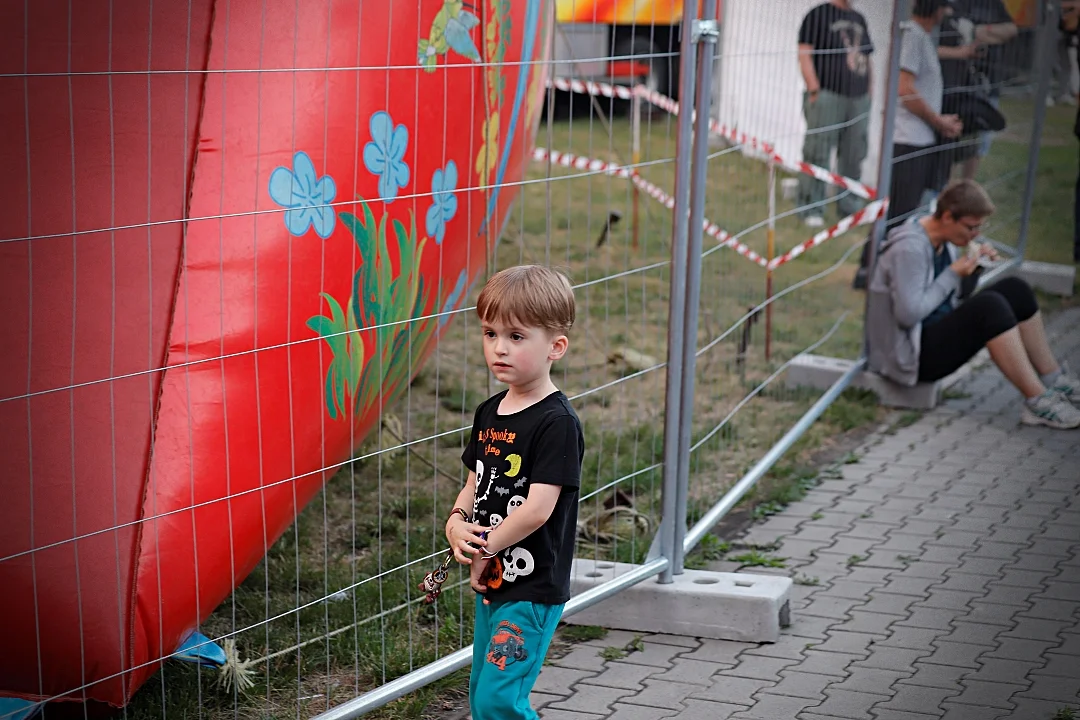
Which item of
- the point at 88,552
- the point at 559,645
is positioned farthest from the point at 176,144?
the point at 559,645

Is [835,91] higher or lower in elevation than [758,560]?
higher

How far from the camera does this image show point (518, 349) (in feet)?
8.89

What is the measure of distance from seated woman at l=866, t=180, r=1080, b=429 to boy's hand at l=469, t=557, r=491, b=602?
14.8ft

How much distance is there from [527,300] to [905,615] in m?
2.40

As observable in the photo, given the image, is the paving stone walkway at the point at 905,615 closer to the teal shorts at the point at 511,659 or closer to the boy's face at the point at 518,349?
the teal shorts at the point at 511,659

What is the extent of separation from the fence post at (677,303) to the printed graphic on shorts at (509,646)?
147cm

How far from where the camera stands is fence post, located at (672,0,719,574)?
→ 397 centimetres

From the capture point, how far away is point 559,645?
415cm

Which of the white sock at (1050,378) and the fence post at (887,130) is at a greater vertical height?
the fence post at (887,130)

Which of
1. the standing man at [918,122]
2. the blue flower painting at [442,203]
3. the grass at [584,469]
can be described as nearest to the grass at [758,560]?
the grass at [584,469]

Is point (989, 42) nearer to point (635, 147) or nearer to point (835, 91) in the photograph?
point (635, 147)

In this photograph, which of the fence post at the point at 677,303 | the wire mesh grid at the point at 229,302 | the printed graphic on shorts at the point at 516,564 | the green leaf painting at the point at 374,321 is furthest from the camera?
the fence post at the point at 677,303

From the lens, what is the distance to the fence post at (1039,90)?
10570 millimetres

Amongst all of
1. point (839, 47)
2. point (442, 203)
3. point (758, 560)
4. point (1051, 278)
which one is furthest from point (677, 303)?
point (1051, 278)
